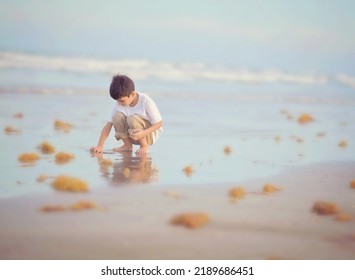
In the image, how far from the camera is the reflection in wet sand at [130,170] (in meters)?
4.03

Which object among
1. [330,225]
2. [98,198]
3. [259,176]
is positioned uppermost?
[259,176]

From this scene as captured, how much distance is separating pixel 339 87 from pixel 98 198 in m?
14.3

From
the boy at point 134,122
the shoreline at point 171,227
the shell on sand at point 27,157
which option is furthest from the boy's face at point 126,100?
the shoreline at point 171,227

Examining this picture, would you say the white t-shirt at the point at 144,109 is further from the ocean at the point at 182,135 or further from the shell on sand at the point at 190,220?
the shell on sand at the point at 190,220

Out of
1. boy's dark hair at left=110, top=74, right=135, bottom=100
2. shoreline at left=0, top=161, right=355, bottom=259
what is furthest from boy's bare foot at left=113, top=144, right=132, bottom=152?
shoreline at left=0, top=161, right=355, bottom=259

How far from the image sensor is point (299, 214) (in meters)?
3.42

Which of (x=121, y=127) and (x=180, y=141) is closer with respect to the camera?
(x=121, y=127)

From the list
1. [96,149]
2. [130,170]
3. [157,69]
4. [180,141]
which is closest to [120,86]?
[96,149]

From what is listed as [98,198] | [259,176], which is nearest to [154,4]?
[259,176]

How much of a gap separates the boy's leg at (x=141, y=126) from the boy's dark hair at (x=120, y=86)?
0.90 ft

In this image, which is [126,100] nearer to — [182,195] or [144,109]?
[144,109]

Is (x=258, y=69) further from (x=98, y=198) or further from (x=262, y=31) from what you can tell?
(x=98, y=198)

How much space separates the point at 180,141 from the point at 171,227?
2.80m

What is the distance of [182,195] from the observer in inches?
146
